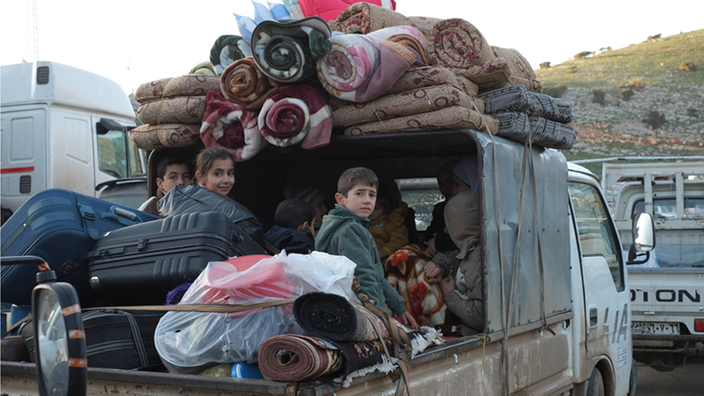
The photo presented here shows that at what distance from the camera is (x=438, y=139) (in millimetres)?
3971

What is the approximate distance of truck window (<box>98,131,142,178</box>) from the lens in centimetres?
1035

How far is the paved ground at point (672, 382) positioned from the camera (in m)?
7.27

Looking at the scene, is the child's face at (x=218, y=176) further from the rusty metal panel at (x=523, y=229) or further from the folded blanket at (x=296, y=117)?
the rusty metal panel at (x=523, y=229)

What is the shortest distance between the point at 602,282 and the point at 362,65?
2.40 meters

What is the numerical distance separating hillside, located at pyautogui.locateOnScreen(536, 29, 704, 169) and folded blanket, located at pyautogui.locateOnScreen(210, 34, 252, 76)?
41805 mm

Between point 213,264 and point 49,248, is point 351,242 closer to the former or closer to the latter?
point 213,264

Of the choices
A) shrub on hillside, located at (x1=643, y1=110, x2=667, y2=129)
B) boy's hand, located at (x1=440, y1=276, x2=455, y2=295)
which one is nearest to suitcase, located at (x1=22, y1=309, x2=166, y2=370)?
boy's hand, located at (x1=440, y1=276, x2=455, y2=295)

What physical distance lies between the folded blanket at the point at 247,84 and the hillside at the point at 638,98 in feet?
139

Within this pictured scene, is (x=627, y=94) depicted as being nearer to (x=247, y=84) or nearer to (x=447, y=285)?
(x=447, y=285)

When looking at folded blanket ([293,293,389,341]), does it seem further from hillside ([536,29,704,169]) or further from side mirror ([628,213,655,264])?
hillside ([536,29,704,169])

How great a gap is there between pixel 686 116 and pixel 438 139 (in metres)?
53.8

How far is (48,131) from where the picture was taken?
955 cm

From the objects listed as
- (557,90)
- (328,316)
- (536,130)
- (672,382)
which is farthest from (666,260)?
(557,90)

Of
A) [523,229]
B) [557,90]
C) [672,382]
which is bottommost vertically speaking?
[672,382]
